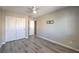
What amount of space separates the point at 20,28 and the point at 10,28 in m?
1.14

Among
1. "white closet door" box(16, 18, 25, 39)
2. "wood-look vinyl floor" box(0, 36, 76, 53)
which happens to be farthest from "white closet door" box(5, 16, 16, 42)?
"wood-look vinyl floor" box(0, 36, 76, 53)

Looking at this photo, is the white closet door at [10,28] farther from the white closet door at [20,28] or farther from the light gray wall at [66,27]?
the light gray wall at [66,27]

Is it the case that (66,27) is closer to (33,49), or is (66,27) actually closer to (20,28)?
(33,49)

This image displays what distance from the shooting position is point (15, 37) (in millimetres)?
5930

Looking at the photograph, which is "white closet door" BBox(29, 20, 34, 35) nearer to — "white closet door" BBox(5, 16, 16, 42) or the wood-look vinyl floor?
"white closet door" BBox(5, 16, 16, 42)

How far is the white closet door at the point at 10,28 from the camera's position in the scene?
5.22 metres

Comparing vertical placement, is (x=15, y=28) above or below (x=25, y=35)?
above

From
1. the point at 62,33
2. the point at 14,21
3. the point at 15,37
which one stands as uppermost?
the point at 14,21

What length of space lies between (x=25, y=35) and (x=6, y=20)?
7.37 ft

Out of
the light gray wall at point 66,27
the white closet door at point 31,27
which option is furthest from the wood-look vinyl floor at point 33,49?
the white closet door at point 31,27
